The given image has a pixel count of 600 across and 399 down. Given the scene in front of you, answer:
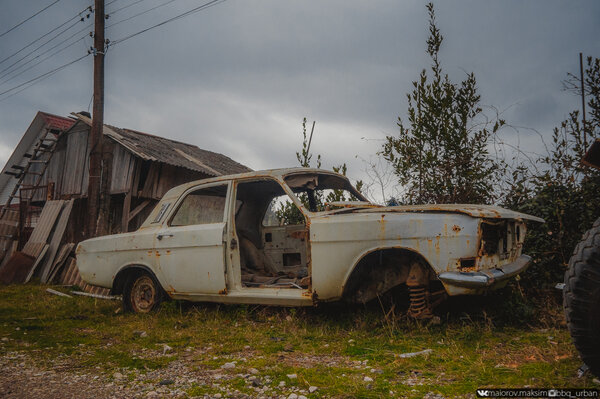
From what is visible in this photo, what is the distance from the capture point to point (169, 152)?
13.1 m

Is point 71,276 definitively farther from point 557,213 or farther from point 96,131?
point 557,213

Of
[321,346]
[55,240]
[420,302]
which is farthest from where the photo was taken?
[55,240]

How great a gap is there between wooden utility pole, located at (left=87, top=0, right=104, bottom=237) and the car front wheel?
4676 millimetres

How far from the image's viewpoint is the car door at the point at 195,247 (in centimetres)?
477

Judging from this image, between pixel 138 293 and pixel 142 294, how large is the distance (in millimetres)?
55

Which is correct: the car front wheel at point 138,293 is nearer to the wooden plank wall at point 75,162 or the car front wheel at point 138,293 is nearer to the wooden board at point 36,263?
the wooden board at point 36,263

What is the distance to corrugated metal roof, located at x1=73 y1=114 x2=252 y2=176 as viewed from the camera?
38.4 feet

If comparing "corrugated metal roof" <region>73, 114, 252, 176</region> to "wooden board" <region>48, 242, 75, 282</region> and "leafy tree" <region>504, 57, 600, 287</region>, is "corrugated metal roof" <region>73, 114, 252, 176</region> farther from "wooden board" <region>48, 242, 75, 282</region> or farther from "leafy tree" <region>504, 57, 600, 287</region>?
"leafy tree" <region>504, 57, 600, 287</region>

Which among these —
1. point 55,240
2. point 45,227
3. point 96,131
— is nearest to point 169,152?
point 96,131

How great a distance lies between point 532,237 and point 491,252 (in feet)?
5.80

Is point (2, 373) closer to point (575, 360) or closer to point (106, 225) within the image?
point (575, 360)

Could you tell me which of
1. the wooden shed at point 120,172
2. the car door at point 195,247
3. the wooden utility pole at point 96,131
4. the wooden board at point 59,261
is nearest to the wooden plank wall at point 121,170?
the wooden shed at point 120,172

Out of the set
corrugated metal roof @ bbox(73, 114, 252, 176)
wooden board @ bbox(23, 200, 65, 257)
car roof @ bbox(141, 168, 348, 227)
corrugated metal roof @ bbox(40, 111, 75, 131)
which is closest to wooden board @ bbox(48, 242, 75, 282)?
wooden board @ bbox(23, 200, 65, 257)

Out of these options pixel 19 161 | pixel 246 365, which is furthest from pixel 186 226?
pixel 19 161
